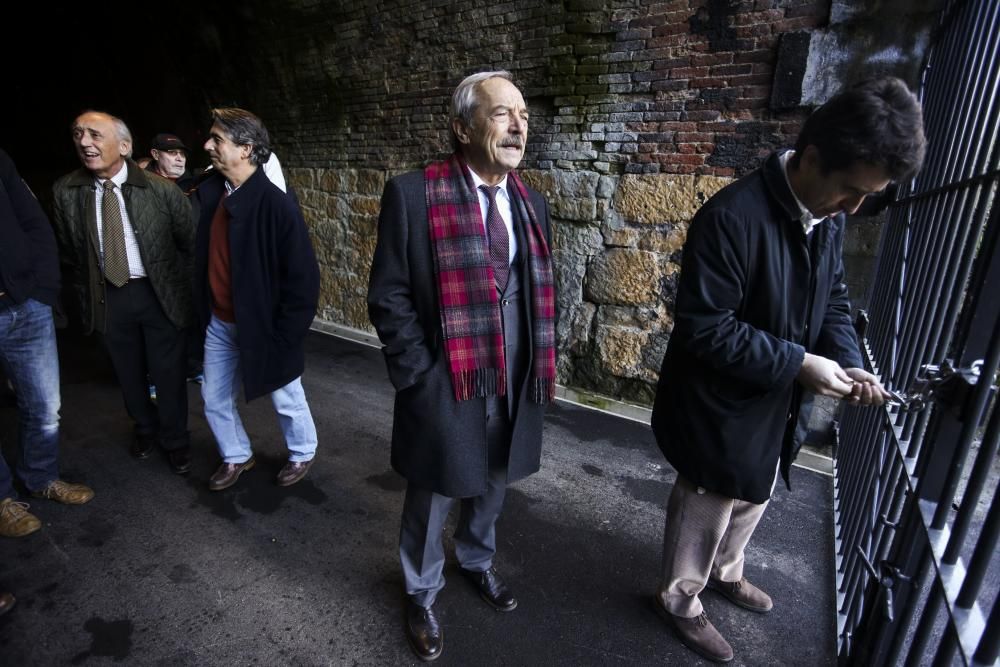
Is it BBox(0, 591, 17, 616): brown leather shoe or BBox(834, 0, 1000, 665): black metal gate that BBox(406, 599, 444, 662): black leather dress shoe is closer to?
BBox(834, 0, 1000, 665): black metal gate

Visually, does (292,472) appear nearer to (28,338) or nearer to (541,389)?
(28,338)

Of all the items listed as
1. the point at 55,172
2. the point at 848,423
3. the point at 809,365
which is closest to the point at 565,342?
the point at 848,423

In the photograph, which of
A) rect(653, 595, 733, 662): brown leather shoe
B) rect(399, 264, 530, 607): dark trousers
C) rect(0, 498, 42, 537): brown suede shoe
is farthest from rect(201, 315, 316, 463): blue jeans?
rect(653, 595, 733, 662): brown leather shoe

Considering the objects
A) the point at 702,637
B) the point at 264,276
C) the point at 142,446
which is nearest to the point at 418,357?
the point at 264,276

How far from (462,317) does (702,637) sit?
1.52 meters

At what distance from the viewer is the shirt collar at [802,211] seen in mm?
1545

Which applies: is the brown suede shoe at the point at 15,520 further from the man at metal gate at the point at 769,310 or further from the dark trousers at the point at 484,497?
the man at metal gate at the point at 769,310

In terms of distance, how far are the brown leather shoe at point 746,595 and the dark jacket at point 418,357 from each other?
4.08 feet

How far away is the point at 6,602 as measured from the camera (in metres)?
2.08

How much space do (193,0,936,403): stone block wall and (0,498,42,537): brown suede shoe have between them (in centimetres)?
338

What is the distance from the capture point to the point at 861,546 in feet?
7.05

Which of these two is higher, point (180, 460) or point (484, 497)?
point (484, 497)

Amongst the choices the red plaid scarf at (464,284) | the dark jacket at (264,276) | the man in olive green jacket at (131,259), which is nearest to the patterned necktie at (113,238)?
the man in olive green jacket at (131,259)

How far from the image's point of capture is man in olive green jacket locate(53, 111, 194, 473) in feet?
9.04
